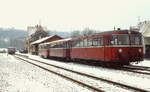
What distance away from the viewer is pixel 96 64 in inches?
985

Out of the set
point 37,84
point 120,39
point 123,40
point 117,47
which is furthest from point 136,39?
point 37,84

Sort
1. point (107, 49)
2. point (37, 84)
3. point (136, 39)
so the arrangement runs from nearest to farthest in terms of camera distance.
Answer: point (37, 84)
point (107, 49)
point (136, 39)

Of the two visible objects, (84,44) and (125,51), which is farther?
(84,44)

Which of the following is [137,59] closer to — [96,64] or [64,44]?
[96,64]

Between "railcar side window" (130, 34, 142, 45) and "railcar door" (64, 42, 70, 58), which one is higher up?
"railcar side window" (130, 34, 142, 45)

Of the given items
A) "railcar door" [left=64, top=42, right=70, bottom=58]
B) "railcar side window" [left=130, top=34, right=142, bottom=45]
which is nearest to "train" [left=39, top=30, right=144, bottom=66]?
"railcar side window" [left=130, top=34, right=142, bottom=45]

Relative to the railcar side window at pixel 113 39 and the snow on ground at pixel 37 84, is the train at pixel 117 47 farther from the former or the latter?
the snow on ground at pixel 37 84

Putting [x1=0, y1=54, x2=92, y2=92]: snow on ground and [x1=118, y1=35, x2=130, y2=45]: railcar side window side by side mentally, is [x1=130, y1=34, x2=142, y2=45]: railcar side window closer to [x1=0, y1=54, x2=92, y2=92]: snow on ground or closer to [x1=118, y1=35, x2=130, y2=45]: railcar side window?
[x1=118, y1=35, x2=130, y2=45]: railcar side window

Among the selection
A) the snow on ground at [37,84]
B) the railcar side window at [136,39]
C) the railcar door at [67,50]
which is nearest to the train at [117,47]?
the railcar side window at [136,39]

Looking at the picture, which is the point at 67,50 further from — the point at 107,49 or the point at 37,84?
the point at 37,84

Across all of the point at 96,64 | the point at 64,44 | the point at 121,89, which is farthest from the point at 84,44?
the point at 121,89

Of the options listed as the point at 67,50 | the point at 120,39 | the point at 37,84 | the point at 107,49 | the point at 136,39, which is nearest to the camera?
the point at 37,84

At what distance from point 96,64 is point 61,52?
8.08 m

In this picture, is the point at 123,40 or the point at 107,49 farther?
the point at 107,49
